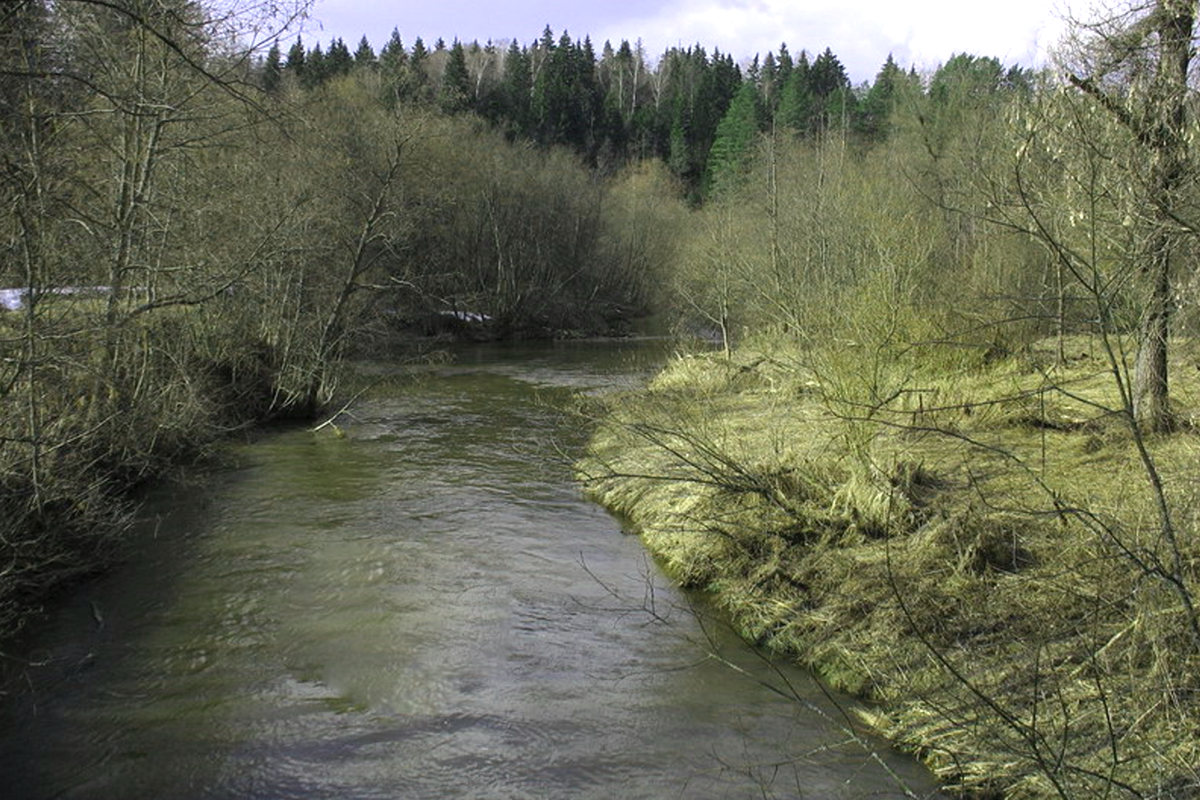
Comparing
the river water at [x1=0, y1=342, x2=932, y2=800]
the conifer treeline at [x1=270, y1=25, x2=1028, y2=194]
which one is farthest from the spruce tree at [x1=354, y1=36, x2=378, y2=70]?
the river water at [x1=0, y1=342, x2=932, y2=800]

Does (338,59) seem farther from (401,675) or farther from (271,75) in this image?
(401,675)

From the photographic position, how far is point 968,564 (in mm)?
7309

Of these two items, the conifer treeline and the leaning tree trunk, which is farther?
the conifer treeline

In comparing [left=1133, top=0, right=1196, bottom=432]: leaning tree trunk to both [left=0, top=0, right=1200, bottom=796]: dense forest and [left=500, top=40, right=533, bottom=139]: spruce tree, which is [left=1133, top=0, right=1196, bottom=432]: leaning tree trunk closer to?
[left=0, top=0, right=1200, bottom=796]: dense forest

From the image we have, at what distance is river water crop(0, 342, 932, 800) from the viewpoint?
5.45 meters

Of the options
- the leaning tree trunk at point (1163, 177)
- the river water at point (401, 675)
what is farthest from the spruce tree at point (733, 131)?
the river water at point (401, 675)

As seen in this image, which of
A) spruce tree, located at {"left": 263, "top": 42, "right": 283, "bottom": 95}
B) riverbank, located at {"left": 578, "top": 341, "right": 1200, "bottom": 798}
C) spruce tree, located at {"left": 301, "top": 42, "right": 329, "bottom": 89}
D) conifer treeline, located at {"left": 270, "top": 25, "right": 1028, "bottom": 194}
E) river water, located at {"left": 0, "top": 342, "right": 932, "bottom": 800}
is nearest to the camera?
riverbank, located at {"left": 578, "top": 341, "right": 1200, "bottom": 798}

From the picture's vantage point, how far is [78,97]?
27.3 ft

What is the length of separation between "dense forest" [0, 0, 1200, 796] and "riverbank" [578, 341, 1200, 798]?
5cm

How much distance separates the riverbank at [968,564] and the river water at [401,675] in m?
0.45

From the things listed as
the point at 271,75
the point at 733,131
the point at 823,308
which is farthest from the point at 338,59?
the point at 823,308

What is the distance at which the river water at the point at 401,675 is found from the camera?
17.9 ft

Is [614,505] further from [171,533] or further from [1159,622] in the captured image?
[1159,622]

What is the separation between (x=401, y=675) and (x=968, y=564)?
4.54 m
